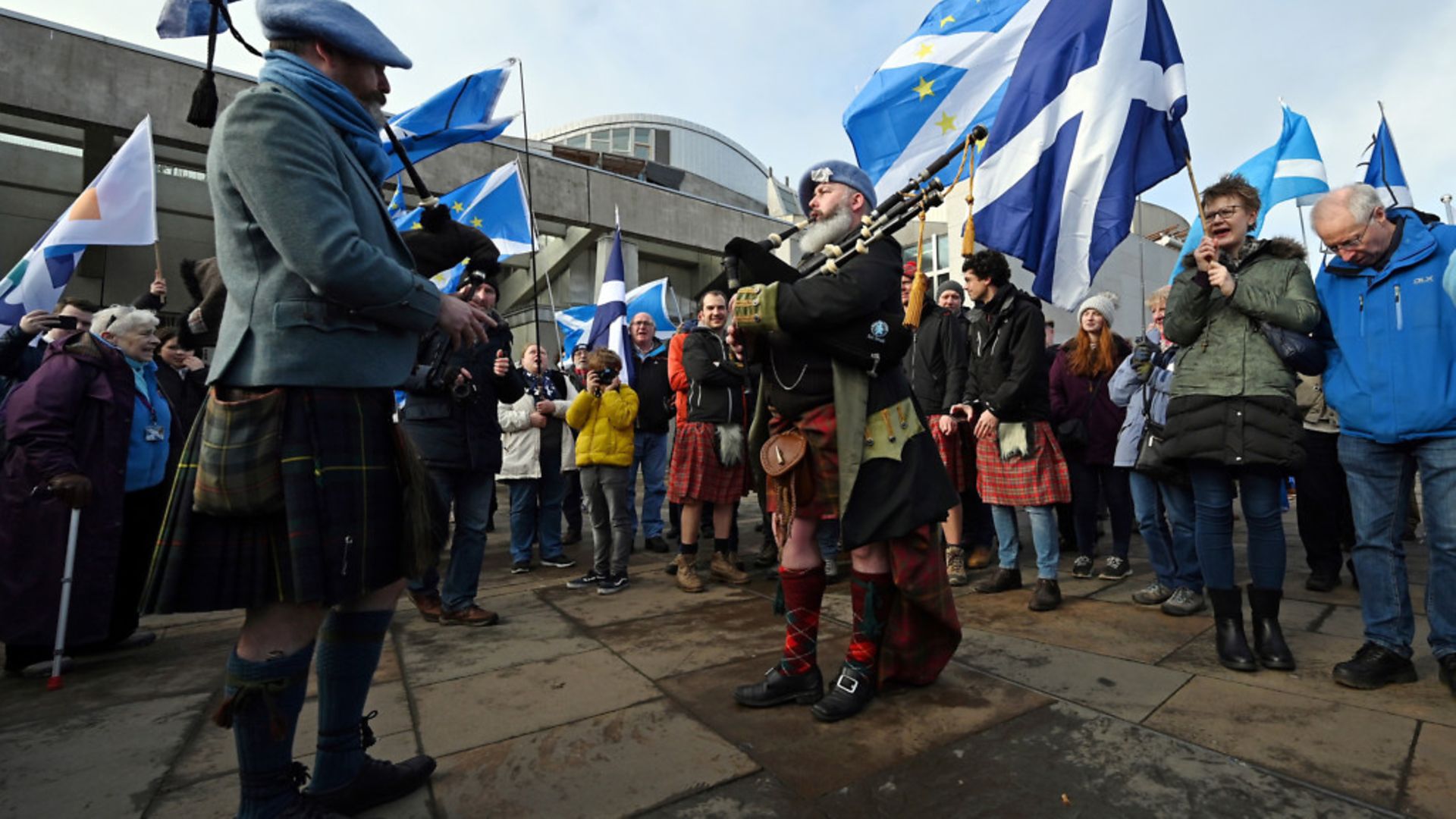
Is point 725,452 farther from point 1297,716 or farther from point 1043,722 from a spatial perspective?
point 1297,716

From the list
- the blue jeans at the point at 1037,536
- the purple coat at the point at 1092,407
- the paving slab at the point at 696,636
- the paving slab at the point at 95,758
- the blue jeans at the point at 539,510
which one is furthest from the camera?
the blue jeans at the point at 539,510

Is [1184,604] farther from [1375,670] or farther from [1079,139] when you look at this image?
[1079,139]

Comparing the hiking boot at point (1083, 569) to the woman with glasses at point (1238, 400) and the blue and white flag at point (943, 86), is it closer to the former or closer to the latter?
the woman with glasses at point (1238, 400)

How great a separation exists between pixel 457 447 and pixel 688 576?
162 cm

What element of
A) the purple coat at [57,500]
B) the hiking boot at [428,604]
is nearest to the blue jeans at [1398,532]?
the hiking boot at [428,604]

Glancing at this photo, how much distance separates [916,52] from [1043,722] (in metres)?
3.71

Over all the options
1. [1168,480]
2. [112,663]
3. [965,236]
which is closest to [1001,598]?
[1168,480]

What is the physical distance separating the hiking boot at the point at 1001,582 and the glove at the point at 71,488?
4558 millimetres

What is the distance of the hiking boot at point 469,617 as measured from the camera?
3.73 meters

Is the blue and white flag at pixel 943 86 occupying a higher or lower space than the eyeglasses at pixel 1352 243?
higher

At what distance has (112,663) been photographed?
3.40 meters

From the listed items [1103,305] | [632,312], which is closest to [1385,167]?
[1103,305]

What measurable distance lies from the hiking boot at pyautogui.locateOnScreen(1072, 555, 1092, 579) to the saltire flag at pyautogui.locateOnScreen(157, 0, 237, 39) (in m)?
4.95

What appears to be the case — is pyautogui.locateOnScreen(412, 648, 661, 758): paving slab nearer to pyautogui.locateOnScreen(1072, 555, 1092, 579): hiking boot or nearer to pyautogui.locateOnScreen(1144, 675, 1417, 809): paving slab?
pyautogui.locateOnScreen(1144, 675, 1417, 809): paving slab
